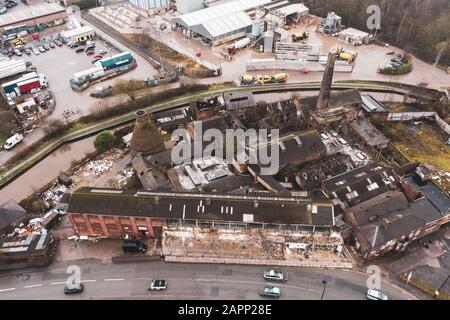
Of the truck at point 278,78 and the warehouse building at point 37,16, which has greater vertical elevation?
the warehouse building at point 37,16

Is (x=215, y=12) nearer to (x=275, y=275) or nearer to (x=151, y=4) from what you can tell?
(x=151, y=4)

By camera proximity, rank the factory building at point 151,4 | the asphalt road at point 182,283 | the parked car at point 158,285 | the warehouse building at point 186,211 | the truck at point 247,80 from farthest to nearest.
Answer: the factory building at point 151,4
the truck at point 247,80
the warehouse building at point 186,211
the parked car at point 158,285
the asphalt road at point 182,283

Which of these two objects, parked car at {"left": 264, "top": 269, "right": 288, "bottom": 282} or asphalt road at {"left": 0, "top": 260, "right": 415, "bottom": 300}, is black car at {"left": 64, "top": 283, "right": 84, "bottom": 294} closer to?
asphalt road at {"left": 0, "top": 260, "right": 415, "bottom": 300}

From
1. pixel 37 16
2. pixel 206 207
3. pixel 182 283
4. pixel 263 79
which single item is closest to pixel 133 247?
pixel 182 283

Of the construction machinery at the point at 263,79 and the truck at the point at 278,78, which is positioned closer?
the construction machinery at the point at 263,79

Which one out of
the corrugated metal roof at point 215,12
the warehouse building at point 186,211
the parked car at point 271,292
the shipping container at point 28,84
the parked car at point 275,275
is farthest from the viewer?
the corrugated metal roof at point 215,12

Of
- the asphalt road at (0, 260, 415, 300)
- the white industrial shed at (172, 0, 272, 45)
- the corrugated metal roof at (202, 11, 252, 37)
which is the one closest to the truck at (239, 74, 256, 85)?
the white industrial shed at (172, 0, 272, 45)

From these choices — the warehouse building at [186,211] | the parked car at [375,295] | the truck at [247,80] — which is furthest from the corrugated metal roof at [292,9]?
the parked car at [375,295]

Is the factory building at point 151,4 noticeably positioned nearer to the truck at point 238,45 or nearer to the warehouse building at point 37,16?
the warehouse building at point 37,16
